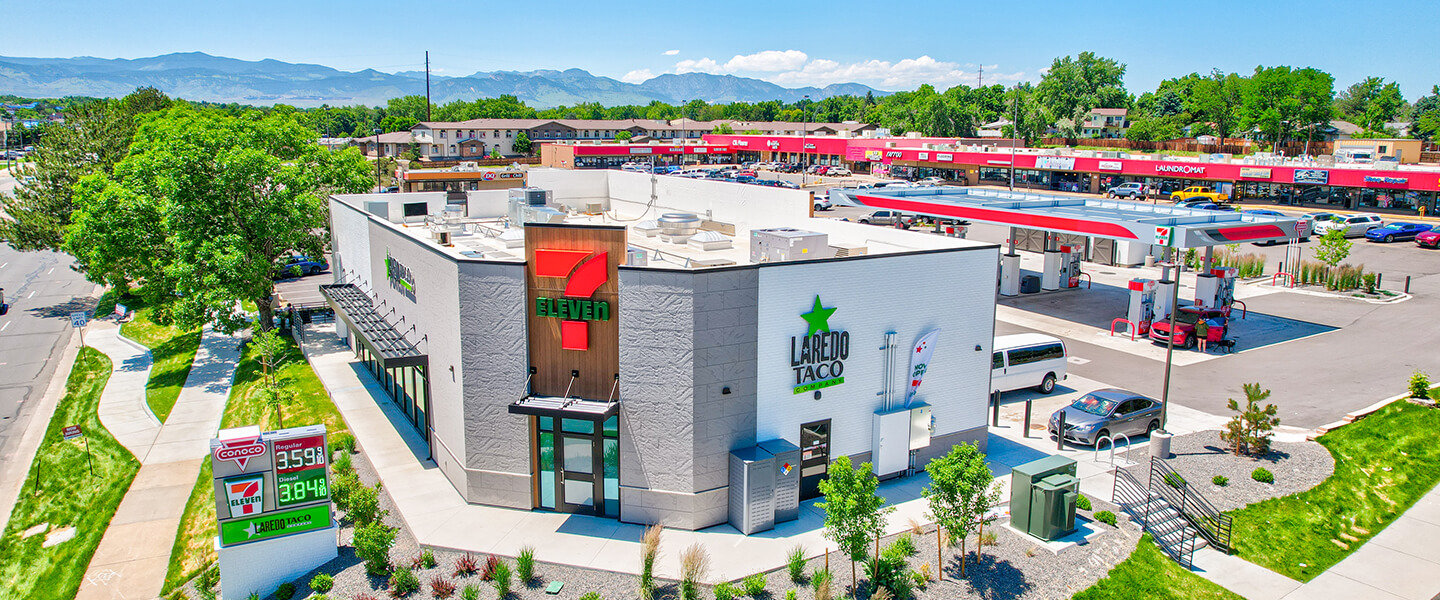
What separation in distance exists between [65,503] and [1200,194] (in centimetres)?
7583

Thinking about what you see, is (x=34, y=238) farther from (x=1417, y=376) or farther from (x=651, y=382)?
(x=1417, y=376)

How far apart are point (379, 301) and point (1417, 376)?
29.9m

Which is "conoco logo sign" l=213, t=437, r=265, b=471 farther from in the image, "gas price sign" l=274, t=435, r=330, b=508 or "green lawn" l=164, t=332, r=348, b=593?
"green lawn" l=164, t=332, r=348, b=593

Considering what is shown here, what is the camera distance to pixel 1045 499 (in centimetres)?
1573

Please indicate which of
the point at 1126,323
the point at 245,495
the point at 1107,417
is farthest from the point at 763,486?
the point at 1126,323

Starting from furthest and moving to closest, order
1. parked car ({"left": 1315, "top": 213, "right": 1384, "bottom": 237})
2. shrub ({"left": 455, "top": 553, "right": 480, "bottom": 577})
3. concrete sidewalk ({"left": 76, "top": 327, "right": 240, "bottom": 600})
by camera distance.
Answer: parked car ({"left": 1315, "top": 213, "right": 1384, "bottom": 237}), concrete sidewalk ({"left": 76, "top": 327, "right": 240, "bottom": 600}), shrub ({"left": 455, "top": 553, "right": 480, "bottom": 577})

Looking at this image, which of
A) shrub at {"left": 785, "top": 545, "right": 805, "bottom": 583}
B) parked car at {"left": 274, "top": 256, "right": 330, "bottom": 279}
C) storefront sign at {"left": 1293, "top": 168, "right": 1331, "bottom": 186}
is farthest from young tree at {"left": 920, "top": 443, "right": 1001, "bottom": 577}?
storefront sign at {"left": 1293, "top": 168, "right": 1331, "bottom": 186}

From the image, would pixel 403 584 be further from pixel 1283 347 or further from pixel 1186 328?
pixel 1283 347

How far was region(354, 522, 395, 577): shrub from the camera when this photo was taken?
48.2ft

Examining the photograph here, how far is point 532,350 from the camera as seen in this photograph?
53.8 ft

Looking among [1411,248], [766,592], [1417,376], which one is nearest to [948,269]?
[766,592]

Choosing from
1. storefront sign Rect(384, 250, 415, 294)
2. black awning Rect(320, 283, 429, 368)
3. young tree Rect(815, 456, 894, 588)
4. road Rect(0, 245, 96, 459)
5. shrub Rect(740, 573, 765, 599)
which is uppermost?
storefront sign Rect(384, 250, 415, 294)

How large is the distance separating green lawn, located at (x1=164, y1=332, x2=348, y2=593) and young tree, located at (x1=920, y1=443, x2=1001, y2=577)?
1445cm

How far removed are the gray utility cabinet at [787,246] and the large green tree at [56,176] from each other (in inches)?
1344
